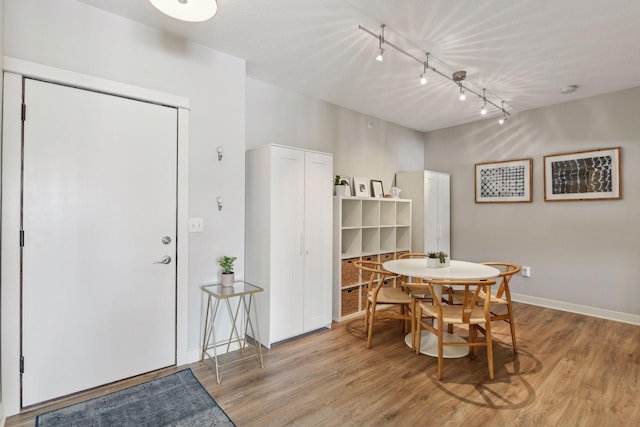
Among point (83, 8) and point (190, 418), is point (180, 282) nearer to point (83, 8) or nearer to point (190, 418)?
point (190, 418)

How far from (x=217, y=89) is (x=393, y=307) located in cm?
329

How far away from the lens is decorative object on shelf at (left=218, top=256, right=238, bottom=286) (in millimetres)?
2711

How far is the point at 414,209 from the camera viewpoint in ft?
15.6

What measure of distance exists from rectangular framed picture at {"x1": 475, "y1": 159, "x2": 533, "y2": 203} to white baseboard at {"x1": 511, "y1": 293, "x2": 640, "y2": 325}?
4.42ft

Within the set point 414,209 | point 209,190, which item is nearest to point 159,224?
point 209,190

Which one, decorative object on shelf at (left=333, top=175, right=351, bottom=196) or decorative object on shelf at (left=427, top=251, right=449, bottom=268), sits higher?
decorative object on shelf at (left=333, top=175, right=351, bottom=196)

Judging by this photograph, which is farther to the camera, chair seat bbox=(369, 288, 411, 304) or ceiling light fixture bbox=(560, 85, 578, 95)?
ceiling light fixture bbox=(560, 85, 578, 95)

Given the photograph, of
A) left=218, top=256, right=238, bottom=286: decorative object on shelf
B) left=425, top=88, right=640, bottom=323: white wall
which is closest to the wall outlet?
left=218, top=256, right=238, bottom=286: decorative object on shelf

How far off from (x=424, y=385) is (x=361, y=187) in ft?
8.71

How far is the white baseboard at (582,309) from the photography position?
12.0 ft

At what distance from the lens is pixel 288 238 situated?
3.14m

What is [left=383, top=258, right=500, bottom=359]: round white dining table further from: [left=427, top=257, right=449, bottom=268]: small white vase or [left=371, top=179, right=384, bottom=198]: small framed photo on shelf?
[left=371, top=179, right=384, bottom=198]: small framed photo on shelf

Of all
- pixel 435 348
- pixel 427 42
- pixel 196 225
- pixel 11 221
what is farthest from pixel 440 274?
pixel 11 221

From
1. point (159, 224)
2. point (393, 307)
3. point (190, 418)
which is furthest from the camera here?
point (393, 307)
